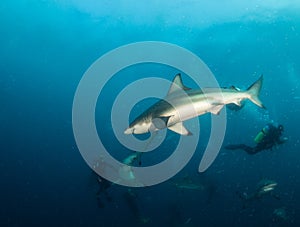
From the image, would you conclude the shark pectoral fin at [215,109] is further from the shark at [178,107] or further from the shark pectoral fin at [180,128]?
the shark pectoral fin at [180,128]

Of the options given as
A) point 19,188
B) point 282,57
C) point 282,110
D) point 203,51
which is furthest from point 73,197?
point 282,110

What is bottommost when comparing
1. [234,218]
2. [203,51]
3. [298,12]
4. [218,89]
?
[218,89]

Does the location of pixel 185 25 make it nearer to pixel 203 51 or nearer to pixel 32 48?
pixel 203 51

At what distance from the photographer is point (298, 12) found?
98.6ft

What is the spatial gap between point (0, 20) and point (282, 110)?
5857 cm

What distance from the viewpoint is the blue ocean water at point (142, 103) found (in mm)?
31516

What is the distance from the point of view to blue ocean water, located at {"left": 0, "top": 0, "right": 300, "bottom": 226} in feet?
103

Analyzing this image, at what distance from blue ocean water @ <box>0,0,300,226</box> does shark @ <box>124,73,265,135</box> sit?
7.70 meters

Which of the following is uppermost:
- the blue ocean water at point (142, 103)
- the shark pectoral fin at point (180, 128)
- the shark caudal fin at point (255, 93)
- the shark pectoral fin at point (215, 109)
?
the blue ocean water at point (142, 103)

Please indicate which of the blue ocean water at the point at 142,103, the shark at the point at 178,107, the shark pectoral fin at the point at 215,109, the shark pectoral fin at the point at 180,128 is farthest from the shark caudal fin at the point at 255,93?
the blue ocean water at the point at 142,103

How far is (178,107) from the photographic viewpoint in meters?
6.25

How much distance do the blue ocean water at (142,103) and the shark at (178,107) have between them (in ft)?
25.3

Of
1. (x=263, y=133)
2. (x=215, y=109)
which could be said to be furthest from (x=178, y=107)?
(x=263, y=133)

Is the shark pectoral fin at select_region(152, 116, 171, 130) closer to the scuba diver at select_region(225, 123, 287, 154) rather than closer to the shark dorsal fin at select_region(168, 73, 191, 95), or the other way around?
the shark dorsal fin at select_region(168, 73, 191, 95)
